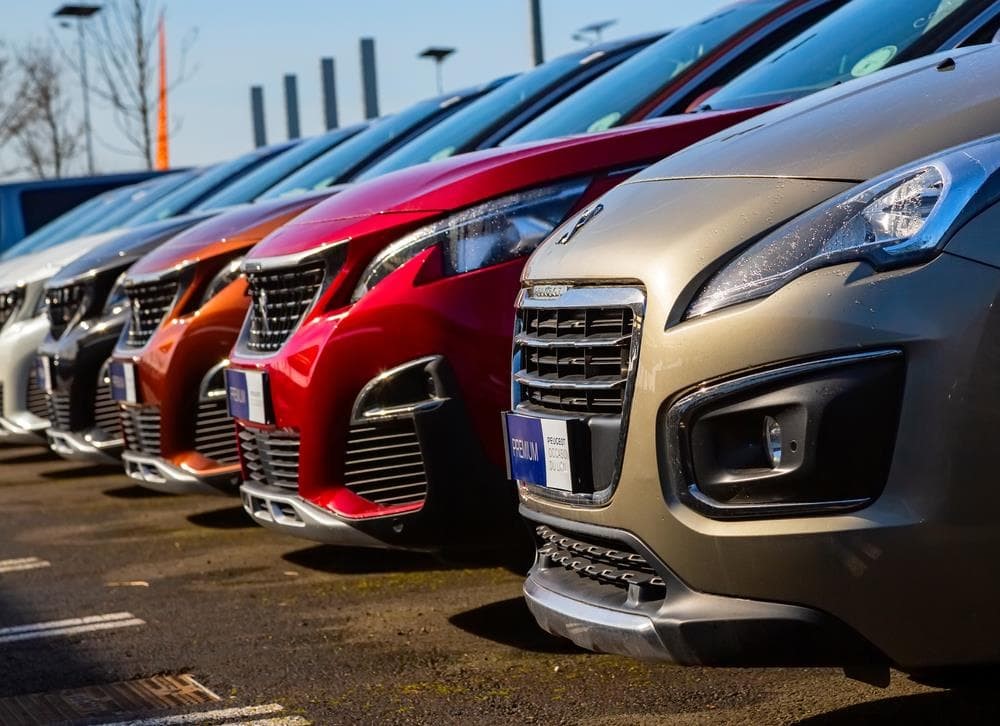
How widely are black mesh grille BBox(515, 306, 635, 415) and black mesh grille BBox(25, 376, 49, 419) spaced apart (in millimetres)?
6259

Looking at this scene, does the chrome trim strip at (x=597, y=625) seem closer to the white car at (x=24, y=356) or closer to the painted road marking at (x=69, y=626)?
the painted road marking at (x=69, y=626)

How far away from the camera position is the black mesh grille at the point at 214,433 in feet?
20.7

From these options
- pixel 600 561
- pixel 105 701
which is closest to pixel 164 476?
pixel 105 701

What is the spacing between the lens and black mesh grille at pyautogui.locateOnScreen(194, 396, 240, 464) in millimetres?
6309

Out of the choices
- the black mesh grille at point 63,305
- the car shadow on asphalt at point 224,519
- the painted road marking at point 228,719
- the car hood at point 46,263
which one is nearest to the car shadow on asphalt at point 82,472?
the car hood at point 46,263

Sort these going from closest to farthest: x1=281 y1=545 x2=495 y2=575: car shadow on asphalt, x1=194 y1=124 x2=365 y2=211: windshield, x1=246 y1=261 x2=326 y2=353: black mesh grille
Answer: x1=246 y1=261 x2=326 y2=353: black mesh grille, x1=281 y1=545 x2=495 y2=575: car shadow on asphalt, x1=194 y1=124 x2=365 y2=211: windshield

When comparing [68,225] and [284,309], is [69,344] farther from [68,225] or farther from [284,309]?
[68,225]

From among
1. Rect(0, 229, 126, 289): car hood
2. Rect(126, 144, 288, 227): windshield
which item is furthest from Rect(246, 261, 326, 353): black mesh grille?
Rect(126, 144, 288, 227): windshield

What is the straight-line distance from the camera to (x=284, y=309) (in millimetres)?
5027

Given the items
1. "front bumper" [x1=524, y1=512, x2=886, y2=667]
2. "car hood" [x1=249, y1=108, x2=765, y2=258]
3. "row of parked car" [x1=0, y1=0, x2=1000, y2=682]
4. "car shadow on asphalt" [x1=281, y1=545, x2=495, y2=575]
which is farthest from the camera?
"car shadow on asphalt" [x1=281, y1=545, x2=495, y2=575]

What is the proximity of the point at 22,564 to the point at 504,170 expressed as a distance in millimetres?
2909

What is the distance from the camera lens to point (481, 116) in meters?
7.50

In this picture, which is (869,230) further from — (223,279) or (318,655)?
(223,279)

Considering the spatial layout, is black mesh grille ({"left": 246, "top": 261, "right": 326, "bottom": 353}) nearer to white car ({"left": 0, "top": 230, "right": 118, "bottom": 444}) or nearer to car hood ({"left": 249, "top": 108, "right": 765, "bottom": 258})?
car hood ({"left": 249, "top": 108, "right": 765, "bottom": 258})
